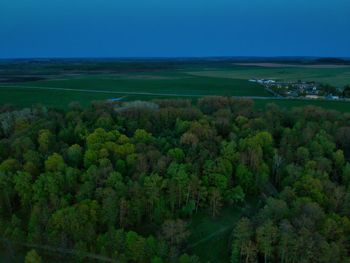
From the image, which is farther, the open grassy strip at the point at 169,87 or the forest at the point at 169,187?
the open grassy strip at the point at 169,87

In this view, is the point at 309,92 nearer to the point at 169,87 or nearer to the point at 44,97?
the point at 169,87

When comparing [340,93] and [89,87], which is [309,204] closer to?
[340,93]

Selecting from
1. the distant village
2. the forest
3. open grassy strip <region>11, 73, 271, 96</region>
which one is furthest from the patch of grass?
open grassy strip <region>11, 73, 271, 96</region>

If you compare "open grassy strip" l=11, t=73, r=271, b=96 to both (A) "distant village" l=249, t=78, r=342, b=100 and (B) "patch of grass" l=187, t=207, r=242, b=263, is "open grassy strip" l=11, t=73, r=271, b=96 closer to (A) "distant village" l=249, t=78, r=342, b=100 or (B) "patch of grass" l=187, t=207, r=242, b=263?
(A) "distant village" l=249, t=78, r=342, b=100

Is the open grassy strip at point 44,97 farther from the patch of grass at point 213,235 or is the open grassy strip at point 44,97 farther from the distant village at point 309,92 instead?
the patch of grass at point 213,235

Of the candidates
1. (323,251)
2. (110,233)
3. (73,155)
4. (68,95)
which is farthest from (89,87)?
(323,251)

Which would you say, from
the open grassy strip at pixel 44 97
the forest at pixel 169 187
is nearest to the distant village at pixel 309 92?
the forest at pixel 169 187

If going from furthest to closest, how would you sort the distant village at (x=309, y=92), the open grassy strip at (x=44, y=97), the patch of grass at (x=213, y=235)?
the distant village at (x=309, y=92), the open grassy strip at (x=44, y=97), the patch of grass at (x=213, y=235)

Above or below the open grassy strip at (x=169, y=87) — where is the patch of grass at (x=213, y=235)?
below
